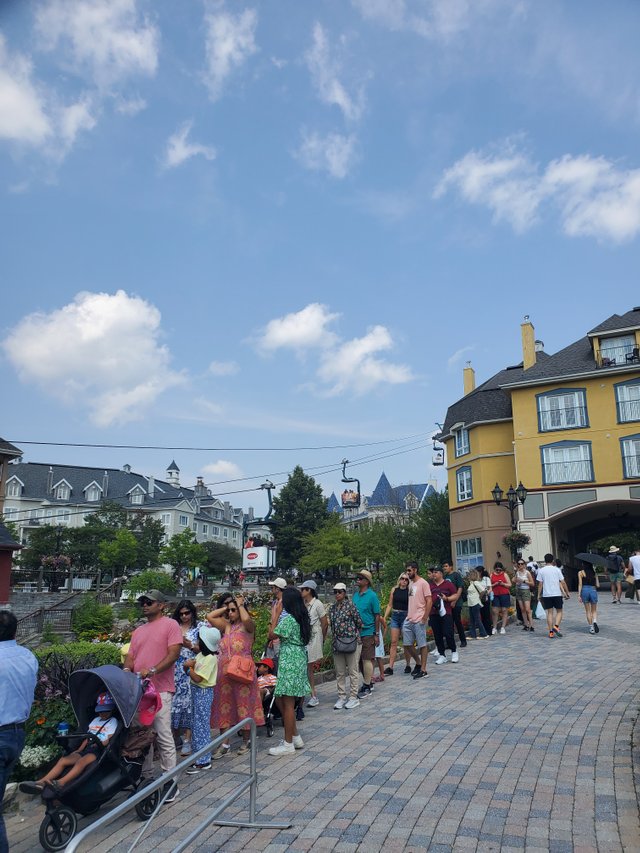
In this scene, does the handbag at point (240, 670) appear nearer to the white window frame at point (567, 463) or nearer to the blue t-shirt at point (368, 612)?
the blue t-shirt at point (368, 612)

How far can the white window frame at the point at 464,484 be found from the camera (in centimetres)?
3878

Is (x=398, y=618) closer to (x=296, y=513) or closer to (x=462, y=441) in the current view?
(x=462, y=441)

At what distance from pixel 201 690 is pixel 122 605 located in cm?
2732

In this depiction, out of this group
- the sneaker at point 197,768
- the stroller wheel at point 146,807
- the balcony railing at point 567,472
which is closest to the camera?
the stroller wheel at point 146,807

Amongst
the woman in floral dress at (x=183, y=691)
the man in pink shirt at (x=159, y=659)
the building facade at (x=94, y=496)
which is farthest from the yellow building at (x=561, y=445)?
the building facade at (x=94, y=496)

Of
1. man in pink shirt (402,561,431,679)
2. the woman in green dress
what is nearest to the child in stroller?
the woman in green dress

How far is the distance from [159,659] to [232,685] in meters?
1.36

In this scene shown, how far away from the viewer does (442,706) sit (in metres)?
9.05

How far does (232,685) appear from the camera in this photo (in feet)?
24.3

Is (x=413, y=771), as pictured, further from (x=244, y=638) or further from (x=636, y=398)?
(x=636, y=398)

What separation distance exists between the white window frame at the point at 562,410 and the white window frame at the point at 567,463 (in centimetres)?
99

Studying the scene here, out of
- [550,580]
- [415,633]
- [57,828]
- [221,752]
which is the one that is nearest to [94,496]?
[550,580]

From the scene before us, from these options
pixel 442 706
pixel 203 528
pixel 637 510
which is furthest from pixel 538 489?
pixel 203 528

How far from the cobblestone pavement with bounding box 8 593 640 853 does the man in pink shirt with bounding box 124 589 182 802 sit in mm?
443
